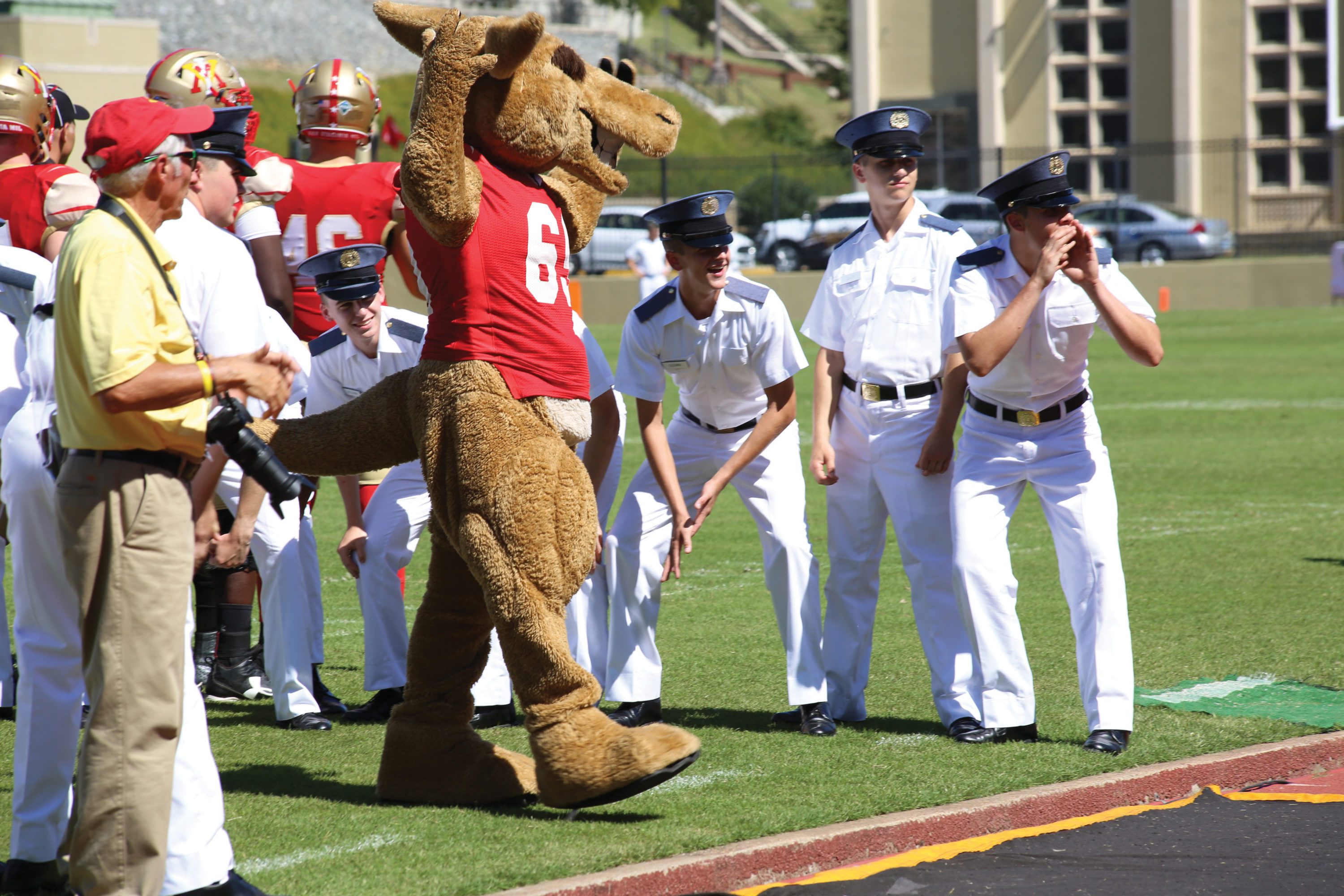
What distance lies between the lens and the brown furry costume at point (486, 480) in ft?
15.5

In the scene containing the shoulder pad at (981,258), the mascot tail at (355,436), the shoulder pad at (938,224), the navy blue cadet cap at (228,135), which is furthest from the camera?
the shoulder pad at (938,224)

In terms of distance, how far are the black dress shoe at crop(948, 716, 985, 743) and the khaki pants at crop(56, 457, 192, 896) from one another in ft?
10.00

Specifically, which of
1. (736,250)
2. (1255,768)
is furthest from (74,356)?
(736,250)

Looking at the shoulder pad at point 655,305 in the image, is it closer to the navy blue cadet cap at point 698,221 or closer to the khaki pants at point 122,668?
the navy blue cadet cap at point 698,221

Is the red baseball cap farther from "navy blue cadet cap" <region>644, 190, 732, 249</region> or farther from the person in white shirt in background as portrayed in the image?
the person in white shirt in background

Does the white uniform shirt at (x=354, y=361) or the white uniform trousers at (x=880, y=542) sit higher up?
the white uniform shirt at (x=354, y=361)

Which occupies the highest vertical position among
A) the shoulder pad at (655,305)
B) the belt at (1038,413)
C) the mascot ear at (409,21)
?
the mascot ear at (409,21)

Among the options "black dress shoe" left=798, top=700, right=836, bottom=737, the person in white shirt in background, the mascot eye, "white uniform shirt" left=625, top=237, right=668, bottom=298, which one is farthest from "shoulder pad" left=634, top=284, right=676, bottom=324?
"white uniform shirt" left=625, top=237, right=668, bottom=298

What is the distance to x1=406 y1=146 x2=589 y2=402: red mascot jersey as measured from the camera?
4.90 metres

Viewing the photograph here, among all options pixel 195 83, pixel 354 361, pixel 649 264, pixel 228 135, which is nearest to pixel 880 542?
pixel 354 361

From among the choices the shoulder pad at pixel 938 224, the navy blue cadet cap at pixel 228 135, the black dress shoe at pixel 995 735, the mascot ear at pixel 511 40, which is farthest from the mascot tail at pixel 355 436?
the shoulder pad at pixel 938 224

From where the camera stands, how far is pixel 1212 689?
6.53 metres

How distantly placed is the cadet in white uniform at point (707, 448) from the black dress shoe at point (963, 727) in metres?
0.49

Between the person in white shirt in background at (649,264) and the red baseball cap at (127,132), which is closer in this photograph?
the red baseball cap at (127,132)
